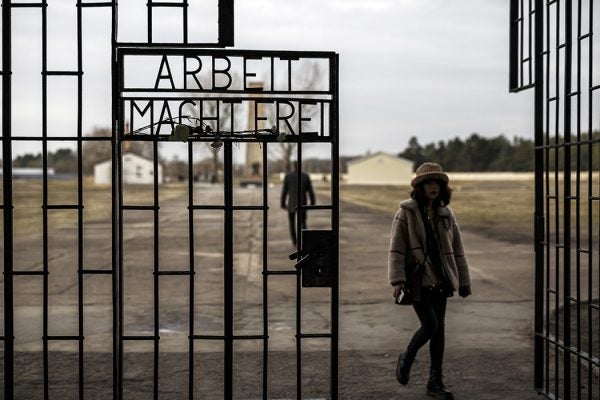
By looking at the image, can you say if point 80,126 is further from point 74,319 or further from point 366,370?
point 74,319

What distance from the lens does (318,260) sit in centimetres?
572

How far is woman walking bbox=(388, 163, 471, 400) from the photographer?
610cm

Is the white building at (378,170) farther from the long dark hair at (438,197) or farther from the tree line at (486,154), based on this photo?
the long dark hair at (438,197)

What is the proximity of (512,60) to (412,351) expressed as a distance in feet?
9.40

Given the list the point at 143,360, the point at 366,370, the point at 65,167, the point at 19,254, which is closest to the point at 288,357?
the point at 366,370

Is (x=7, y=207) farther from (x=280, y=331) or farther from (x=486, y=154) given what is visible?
(x=486, y=154)

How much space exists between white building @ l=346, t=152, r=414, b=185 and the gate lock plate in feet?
385

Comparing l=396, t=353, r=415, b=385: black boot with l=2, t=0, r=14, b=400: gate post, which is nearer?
l=2, t=0, r=14, b=400: gate post

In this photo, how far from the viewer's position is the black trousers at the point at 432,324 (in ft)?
20.0

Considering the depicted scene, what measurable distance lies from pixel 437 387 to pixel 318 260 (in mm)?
1490

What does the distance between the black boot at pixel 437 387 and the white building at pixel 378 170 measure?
A: 116995 mm

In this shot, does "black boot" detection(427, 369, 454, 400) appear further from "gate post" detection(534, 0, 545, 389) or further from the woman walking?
"gate post" detection(534, 0, 545, 389)

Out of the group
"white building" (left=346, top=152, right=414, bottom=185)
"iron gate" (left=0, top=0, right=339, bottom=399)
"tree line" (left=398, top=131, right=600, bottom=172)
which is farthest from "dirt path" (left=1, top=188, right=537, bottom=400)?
"white building" (left=346, top=152, right=414, bottom=185)

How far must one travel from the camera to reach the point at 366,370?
6984mm
